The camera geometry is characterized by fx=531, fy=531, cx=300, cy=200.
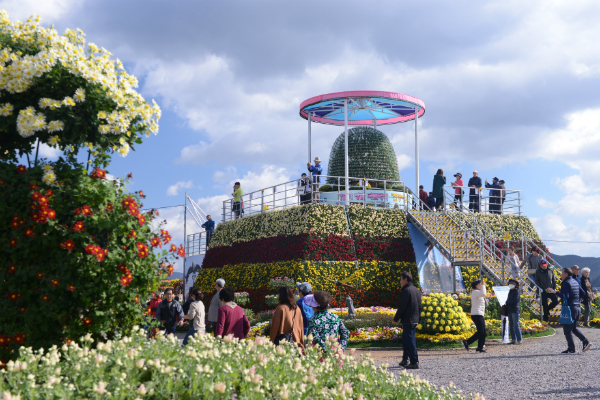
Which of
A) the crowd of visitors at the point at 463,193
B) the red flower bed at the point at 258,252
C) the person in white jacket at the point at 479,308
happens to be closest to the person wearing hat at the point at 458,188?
the crowd of visitors at the point at 463,193

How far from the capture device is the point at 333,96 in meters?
21.7

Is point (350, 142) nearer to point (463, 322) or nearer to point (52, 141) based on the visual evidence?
point (463, 322)

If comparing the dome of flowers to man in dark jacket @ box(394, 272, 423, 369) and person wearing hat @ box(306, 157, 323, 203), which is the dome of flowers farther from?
person wearing hat @ box(306, 157, 323, 203)

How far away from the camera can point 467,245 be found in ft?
63.0

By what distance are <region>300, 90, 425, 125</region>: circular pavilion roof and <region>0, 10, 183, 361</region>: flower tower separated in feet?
51.3

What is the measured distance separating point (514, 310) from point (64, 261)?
1131 centimetres

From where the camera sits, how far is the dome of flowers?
13.8m

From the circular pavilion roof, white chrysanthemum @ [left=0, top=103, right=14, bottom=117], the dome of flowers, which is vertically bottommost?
the dome of flowers

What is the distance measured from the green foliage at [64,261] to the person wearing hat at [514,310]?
10.2 metres

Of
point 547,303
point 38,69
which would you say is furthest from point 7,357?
point 547,303

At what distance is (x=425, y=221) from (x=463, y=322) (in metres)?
7.57

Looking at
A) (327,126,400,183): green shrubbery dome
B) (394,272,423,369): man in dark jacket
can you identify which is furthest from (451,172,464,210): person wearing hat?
(394,272,423,369): man in dark jacket

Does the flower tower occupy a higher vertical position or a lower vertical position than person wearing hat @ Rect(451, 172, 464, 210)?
lower

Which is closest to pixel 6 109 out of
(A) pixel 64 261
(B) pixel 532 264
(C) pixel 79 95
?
(C) pixel 79 95
